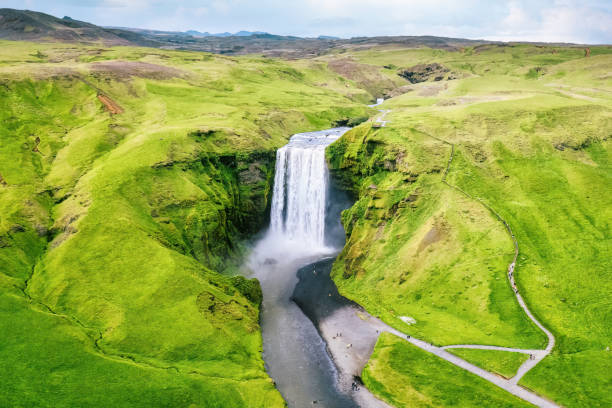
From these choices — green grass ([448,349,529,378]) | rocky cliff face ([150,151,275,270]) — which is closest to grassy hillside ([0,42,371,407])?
rocky cliff face ([150,151,275,270])

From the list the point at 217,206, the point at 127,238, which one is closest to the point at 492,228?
the point at 217,206

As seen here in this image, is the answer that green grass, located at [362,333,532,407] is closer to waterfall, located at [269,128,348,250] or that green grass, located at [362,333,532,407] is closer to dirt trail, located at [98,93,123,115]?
waterfall, located at [269,128,348,250]

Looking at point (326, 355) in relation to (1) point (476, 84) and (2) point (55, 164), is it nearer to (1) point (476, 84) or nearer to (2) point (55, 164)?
(2) point (55, 164)

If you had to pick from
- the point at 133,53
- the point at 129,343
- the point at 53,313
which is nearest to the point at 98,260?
the point at 53,313

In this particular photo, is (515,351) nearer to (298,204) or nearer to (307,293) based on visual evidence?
(307,293)

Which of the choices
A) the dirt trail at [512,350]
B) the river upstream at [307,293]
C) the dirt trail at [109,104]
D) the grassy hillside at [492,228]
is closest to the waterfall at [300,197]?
the river upstream at [307,293]

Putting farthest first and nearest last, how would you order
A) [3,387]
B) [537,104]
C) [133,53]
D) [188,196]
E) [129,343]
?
[133,53], [537,104], [188,196], [129,343], [3,387]
